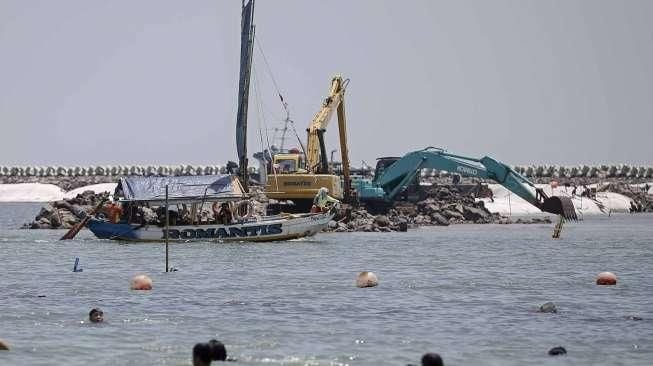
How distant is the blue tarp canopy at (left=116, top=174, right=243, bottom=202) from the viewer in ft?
206

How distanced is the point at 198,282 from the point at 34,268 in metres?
8.83

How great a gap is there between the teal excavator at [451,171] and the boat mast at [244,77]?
15.3m

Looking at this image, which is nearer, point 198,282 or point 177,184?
point 198,282

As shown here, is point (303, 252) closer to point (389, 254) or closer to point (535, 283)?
point (389, 254)

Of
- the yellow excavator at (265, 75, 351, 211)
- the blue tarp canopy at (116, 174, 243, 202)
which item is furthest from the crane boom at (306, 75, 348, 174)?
the blue tarp canopy at (116, 174, 243, 202)

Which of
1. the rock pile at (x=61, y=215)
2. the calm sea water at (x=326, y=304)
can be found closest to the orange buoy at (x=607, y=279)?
the calm sea water at (x=326, y=304)

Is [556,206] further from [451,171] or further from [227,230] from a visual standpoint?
[227,230]

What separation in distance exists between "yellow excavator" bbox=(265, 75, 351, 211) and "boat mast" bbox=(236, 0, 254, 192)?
15.1ft

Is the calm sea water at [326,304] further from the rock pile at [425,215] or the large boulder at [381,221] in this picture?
the large boulder at [381,221]

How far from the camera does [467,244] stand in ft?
224

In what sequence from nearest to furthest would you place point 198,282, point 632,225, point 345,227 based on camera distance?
point 198,282 < point 345,227 < point 632,225

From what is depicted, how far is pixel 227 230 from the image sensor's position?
64.6 m

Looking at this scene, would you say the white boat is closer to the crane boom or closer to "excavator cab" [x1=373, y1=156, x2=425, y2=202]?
the crane boom

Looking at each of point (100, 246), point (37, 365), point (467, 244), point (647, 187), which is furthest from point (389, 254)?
point (647, 187)
